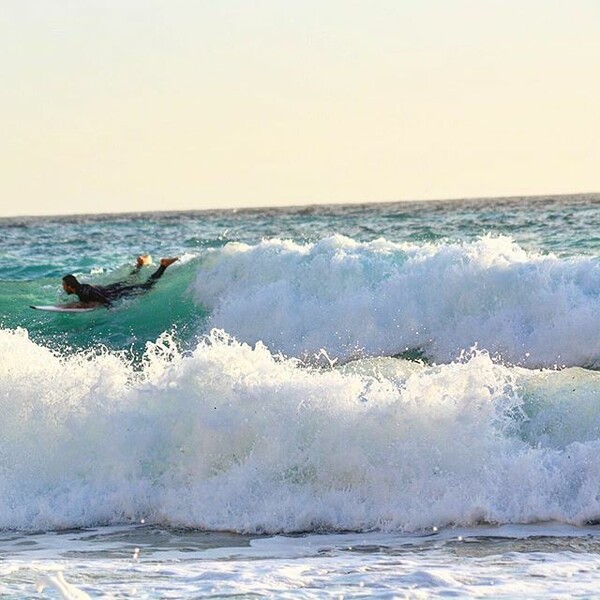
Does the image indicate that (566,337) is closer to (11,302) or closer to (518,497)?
(518,497)

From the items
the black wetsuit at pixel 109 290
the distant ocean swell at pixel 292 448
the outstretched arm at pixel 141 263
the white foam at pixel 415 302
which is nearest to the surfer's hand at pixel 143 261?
the outstretched arm at pixel 141 263

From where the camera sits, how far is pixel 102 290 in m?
21.5

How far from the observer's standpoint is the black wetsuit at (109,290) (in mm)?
20891

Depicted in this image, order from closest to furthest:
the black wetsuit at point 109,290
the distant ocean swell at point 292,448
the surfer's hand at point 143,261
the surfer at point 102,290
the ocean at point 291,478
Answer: the ocean at point 291,478 < the distant ocean swell at point 292,448 < the surfer at point 102,290 < the black wetsuit at point 109,290 < the surfer's hand at point 143,261

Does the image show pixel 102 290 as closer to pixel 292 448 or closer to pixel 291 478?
pixel 292 448

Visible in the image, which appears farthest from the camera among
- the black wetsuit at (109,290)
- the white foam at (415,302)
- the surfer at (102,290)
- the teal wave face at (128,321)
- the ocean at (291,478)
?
the black wetsuit at (109,290)

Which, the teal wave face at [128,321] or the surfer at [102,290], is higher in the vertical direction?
the surfer at [102,290]

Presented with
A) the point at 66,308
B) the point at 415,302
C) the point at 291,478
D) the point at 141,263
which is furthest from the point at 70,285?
the point at 291,478

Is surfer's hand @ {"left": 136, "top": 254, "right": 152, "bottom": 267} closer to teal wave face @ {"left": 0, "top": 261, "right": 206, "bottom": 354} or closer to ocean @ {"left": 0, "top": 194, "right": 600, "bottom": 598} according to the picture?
teal wave face @ {"left": 0, "top": 261, "right": 206, "bottom": 354}

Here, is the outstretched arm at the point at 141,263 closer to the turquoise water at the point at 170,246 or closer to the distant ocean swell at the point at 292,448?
the turquoise water at the point at 170,246

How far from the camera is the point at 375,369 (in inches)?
453

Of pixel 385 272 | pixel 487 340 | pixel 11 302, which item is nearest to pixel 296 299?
pixel 385 272

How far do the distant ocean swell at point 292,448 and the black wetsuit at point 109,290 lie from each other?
33.2 ft

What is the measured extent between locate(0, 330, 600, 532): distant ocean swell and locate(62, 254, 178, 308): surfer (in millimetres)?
9781
